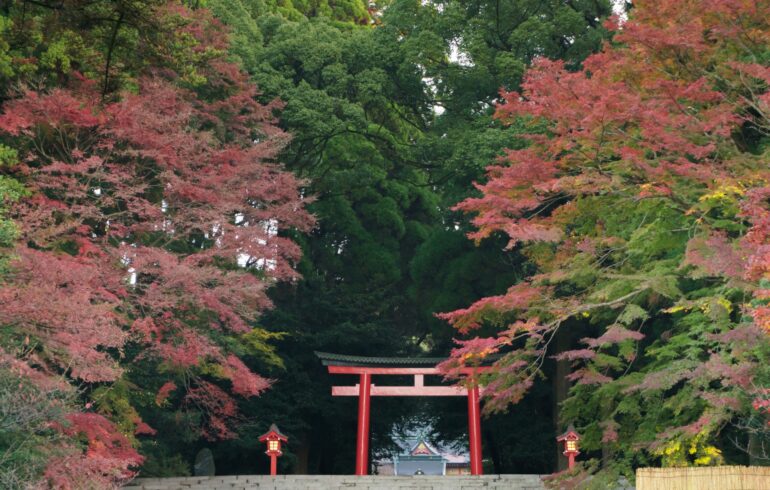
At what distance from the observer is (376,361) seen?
22.4 meters

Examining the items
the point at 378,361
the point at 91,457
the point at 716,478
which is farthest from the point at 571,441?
the point at 716,478

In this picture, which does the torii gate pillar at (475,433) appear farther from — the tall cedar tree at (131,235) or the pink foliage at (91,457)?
the pink foliage at (91,457)

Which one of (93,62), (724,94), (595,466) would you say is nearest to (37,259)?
(93,62)

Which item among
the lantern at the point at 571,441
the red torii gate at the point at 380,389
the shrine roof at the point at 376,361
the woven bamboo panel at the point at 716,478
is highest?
→ the shrine roof at the point at 376,361

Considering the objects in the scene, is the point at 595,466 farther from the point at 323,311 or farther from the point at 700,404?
the point at 323,311

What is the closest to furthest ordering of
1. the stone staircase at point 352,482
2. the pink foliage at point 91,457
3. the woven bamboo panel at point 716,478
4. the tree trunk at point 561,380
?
1. the woven bamboo panel at point 716,478
2. the pink foliage at point 91,457
3. the stone staircase at point 352,482
4. the tree trunk at point 561,380

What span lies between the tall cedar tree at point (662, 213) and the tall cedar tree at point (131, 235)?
444 cm

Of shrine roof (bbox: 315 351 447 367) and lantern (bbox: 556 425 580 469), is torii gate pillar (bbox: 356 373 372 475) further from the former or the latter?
lantern (bbox: 556 425 580 469)

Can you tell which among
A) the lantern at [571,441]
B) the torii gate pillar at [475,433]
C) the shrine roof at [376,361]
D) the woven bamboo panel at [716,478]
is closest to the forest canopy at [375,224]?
the shrine roof at [376,361]

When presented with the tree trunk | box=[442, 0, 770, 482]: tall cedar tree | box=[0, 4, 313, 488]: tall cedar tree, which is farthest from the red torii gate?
box=[442, 0, 770, 482]: tall cedar tree

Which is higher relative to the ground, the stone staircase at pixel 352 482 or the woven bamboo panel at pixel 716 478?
the stone staircase at pixel 352 482

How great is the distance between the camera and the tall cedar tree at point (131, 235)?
12555 millimetres

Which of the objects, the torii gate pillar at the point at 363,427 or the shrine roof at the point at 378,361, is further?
the shrine roof at the point at 378,361

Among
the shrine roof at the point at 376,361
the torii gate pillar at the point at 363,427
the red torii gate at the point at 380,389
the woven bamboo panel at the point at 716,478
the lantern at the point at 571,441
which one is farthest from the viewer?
the shrine roof at the point at 376,361
